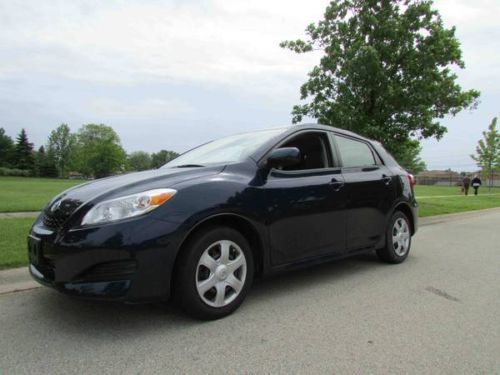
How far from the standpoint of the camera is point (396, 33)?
11.2 metres

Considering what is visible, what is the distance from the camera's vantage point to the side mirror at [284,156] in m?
3.44

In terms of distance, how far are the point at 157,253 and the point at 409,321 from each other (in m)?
2.04

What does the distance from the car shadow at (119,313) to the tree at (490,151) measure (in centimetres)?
4453

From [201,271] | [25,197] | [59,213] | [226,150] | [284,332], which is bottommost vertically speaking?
[284,332]

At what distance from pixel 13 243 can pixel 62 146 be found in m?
114

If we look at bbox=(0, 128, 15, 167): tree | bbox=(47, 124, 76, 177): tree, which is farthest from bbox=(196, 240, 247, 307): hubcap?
bbox=(47, 124, 76, 177): tree

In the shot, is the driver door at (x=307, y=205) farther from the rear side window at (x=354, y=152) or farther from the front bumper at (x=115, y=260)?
the front bumper at (x=115, y=260)

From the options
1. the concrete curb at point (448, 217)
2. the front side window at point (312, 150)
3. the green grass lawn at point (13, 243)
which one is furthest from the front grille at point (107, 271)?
the concrete curb at point (448, 217)

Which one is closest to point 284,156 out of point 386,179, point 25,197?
point 386,179

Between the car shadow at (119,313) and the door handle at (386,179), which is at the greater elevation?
the door handle at (386,179)

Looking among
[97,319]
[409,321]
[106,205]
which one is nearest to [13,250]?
[97,319]

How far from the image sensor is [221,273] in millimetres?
3131

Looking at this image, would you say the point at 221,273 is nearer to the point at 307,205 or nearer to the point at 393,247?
the point at 307,205

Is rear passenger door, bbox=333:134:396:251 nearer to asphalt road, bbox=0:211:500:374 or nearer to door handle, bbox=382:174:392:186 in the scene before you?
door handle, bbox=382:174:392:186
